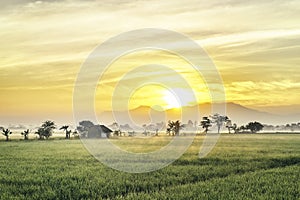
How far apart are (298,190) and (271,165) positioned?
350 inches

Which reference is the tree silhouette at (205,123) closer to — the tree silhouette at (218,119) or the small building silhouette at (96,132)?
the tree silhouette at (218,119)

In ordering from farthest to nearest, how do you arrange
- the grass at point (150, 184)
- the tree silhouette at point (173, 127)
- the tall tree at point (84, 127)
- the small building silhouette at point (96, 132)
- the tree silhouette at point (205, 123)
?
1. the tree silhouette at point (205, 123)
2. the tree silhouette at point (173, 127)
3. the tall tree at point (84, 127)
4. the small building silhouette at point (96, 132)
5. the grass at point (150, 184)

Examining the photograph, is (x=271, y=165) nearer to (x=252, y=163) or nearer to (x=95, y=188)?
(x=252, y=163)

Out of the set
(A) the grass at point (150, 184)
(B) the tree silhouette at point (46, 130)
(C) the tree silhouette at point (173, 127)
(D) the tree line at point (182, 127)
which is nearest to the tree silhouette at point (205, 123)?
(D) the tree line at point (182, 127)

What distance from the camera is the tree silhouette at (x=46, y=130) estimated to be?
64887 mm

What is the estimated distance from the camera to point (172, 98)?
90.7 feet

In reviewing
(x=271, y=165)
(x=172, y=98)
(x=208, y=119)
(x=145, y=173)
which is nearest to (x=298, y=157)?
(x=271, y=165)

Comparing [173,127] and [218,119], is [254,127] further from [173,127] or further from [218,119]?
[173,127]

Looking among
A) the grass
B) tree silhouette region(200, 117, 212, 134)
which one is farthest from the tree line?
the grass

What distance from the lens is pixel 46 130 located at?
6725 cm

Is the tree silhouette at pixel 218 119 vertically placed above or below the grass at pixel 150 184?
above

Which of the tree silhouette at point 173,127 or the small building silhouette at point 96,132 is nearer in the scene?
the small building silhouette at point 96,132

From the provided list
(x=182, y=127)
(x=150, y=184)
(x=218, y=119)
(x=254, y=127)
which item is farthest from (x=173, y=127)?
(x=150, y=184)

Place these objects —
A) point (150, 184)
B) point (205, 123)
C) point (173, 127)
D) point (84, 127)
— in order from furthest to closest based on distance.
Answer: point (205, 123)
point (173, 127)
point (84, 127)
point (150, 184)
